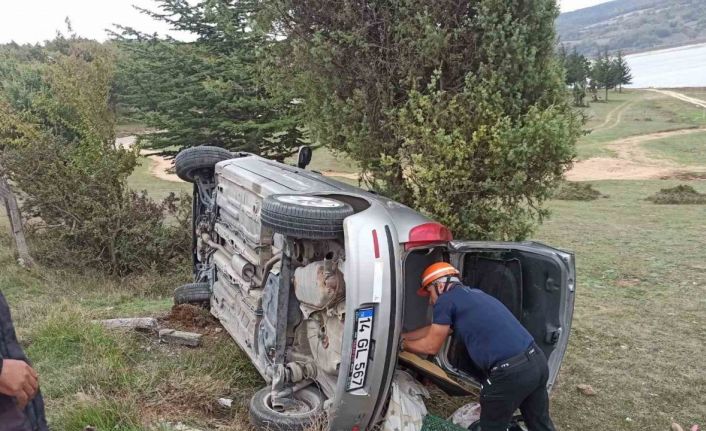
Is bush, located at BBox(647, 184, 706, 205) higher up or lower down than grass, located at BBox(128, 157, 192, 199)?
lower down

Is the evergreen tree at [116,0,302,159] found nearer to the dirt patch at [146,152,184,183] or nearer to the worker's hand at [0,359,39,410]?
the dirt patch at [146,152,184,183]

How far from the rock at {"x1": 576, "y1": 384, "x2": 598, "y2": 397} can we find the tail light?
226cm

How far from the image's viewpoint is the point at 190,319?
22.2ft

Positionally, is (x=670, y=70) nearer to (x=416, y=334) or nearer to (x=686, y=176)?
(x=686, y=176)

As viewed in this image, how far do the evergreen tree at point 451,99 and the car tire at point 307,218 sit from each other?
Result: 153 centimetres

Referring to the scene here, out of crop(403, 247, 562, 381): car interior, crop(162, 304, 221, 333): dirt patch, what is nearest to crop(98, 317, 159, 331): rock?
crop(162, 304, 221, 333): dirt patch

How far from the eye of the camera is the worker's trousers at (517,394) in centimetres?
384

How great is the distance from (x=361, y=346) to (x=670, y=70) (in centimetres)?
10348

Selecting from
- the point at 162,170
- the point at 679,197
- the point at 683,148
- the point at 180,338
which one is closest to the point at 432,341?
the point at 180,338

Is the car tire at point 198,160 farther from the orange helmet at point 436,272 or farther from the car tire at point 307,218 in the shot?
the orange helmet at point 436,272

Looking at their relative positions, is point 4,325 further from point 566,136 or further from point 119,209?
point 119,209

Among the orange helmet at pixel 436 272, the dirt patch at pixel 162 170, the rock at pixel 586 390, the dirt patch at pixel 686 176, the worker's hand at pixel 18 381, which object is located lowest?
the dirt patch at pixel 686 176

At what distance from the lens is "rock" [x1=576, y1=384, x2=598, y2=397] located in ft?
17.7

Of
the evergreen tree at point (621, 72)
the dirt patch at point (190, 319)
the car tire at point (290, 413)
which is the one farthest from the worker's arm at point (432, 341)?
the evergreen tree at point (621, 72)
